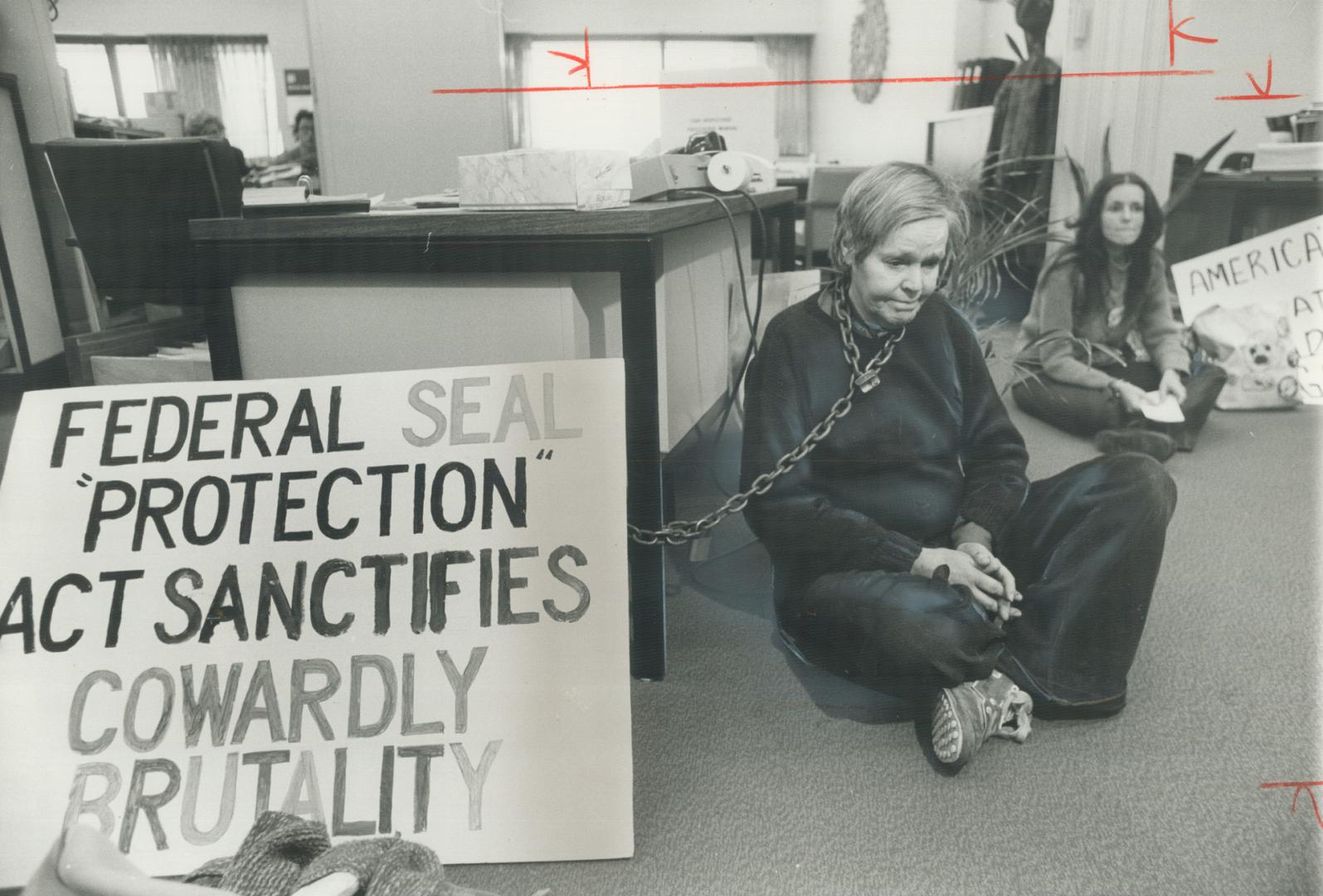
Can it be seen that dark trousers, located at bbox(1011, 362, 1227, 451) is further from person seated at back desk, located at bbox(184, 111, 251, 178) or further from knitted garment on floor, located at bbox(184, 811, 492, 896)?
person seated at back desk, located at bbox(184, 111, 251, 178)

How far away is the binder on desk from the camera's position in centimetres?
92

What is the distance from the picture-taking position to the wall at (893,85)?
945 millimetres

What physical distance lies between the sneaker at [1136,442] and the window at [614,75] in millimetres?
652

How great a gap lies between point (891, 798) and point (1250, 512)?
910mm

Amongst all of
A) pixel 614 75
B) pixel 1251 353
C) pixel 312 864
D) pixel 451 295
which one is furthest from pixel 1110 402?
pixel 312 864

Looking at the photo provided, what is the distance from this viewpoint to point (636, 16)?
962 millimetres

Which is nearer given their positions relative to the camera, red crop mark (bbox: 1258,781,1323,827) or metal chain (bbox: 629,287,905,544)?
red crop mark (bbox: 1258,781,1323,827)

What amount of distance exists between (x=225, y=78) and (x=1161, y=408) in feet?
4.53

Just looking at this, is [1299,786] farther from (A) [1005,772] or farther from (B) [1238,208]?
(B) [1238,208]

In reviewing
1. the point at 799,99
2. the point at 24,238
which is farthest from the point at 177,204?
the point at 799,99

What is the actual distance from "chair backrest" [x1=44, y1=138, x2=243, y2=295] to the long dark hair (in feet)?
3.59

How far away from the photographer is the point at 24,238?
1.08m

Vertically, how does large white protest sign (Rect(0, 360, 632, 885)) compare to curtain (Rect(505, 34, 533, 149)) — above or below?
below

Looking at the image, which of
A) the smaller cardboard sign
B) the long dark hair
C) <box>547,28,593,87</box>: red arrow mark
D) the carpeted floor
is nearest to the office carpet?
the carpeted floor
